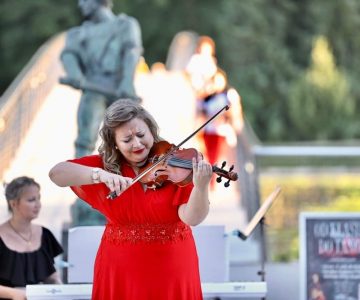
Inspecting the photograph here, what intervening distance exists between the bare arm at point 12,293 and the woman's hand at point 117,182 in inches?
49.0

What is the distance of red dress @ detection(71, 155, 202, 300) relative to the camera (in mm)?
3762

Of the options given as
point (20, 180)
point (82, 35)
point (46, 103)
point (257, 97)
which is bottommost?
point (20, 180)

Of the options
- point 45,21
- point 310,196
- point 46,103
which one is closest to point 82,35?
point 46,103

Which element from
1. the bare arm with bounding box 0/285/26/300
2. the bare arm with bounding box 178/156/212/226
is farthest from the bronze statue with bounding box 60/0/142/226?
the bare arm with bounding box 178/156/212/226

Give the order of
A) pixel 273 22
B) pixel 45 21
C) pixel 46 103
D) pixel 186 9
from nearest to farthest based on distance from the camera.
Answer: pixel 46 103 → pixel 45 21 → pixel 186 9 → pixel 273 22


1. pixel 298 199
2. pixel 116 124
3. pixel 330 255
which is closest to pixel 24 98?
pixel 298 199

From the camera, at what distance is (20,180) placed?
485 cm

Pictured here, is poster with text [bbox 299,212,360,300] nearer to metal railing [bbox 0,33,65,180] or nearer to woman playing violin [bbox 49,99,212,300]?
woman playing violin [bbox 49,99,212,300]

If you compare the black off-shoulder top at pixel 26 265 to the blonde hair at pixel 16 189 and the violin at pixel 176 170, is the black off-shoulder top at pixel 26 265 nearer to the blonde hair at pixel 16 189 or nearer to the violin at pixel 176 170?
the blonde hair at pixel 16 189

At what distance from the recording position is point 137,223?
379 cm

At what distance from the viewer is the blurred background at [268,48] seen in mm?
26656

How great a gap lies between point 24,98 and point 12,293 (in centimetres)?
792

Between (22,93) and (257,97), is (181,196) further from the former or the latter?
(257,97)

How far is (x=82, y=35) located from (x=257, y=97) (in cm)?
2195
